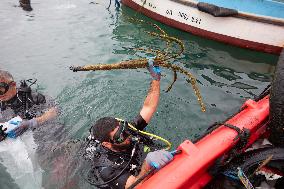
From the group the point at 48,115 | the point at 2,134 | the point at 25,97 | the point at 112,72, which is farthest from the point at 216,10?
the point at 2,134

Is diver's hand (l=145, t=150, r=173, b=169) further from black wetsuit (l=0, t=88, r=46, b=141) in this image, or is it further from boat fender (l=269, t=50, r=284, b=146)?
black wetsuit (l=0, t=88, r=46, b=141)

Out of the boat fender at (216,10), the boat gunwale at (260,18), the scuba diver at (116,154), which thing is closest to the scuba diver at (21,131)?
the scuba diver at (116,154)

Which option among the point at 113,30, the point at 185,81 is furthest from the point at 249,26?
the point at 113,30

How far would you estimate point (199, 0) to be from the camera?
9.93 m

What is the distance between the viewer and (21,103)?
579cm

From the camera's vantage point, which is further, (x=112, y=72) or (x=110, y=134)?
(x=112, y=72)

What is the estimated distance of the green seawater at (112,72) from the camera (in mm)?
6715

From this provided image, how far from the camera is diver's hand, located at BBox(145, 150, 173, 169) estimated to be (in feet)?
10.6

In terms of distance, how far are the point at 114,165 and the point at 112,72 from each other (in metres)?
4.50

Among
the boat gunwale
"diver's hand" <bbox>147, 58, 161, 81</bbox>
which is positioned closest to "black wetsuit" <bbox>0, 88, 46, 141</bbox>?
"diver's hand" <bbox>147, 58, 161, 81</bbox>

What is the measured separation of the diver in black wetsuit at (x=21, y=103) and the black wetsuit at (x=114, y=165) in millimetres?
1752

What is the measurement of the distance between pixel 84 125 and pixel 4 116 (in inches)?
60.0

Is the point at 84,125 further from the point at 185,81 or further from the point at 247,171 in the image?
the point at 247,171

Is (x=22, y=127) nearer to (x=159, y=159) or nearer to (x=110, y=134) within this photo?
(x=110, y=134)
